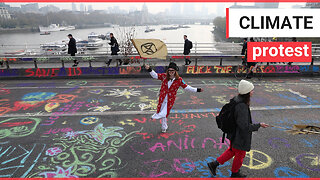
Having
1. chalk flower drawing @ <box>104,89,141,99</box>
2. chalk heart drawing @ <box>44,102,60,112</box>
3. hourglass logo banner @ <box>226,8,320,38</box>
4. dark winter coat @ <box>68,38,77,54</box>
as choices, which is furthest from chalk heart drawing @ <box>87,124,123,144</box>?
hourglass logo banner @ <box>226,8,320,38</box>

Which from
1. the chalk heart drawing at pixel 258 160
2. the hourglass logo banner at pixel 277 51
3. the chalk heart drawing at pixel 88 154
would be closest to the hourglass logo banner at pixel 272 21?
the hourglass logo banner at pixel 277 51

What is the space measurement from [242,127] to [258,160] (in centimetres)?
145

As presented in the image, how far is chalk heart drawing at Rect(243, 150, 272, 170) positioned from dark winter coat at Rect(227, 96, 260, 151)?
98 centimetres

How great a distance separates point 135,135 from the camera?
5.17 metres

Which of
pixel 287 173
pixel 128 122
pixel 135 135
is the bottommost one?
pixel 287 173

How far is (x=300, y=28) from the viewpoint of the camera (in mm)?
12852

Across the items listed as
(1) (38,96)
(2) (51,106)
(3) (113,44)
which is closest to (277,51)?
(3) (113,44)

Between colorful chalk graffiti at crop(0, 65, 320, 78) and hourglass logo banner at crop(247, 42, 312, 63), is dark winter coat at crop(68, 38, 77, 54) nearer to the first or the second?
colorful chalk graffiti at crop(0, 65, 320, 78)

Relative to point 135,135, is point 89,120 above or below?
above

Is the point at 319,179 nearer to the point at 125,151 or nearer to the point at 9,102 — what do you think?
the point at 125,151

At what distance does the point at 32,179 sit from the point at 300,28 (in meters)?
14.6

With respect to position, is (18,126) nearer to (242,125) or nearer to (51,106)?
(51,106)

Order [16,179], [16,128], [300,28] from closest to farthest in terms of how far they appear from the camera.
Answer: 1. [16,179]
2. [16,128]
3. [300,28]

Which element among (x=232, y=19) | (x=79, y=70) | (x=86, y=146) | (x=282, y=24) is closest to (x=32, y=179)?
(x=86, y=146)
